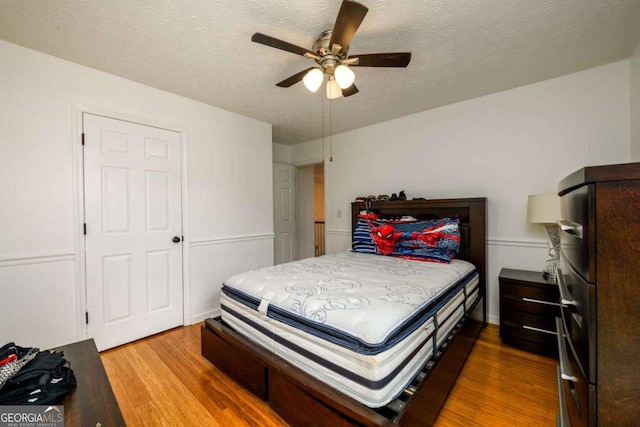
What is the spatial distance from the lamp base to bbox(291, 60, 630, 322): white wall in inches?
3.8

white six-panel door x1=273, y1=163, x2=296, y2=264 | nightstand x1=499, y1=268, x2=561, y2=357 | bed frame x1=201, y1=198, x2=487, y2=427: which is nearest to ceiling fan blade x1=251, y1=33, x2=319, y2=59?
bed frame x1=201, y1=198, x2=487, y2=427

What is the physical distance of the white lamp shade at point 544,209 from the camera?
7.13ft

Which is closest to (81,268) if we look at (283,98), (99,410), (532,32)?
(99,410)

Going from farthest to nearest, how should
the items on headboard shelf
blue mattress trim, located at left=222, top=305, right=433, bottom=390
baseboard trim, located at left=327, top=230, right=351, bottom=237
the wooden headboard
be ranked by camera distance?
baseboard trim, located at left=327, top=230, right=351, bottom=237 → the items on headboard shelf → the wooden headboard → blue mattress trim, located at left=222, top=305, right=433, bottom=390

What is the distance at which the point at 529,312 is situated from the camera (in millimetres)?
2262

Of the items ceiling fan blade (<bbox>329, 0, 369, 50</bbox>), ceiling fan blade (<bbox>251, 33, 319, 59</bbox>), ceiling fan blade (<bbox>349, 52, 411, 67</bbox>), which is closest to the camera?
ceiling fan blade (<bbox>329, 0, 369, 50</bbox>)

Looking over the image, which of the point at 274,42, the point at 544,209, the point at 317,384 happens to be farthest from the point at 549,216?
the point at 274,42

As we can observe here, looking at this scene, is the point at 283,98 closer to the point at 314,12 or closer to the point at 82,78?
the point at 314,12

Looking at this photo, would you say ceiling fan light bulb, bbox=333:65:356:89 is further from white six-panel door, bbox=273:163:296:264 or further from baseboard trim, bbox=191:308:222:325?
white six-panel door, bbox=273:163:296:264

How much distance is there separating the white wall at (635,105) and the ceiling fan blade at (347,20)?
2.28 meters

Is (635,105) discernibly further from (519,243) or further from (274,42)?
(274,42)

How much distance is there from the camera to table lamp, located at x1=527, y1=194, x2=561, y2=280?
2186 millimetres

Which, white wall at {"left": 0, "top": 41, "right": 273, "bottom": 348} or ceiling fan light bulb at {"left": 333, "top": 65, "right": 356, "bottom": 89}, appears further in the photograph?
white wall at {"left": 0, "top": 41, "right": 273, "bottom": 348}

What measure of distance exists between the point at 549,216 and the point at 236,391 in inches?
109
